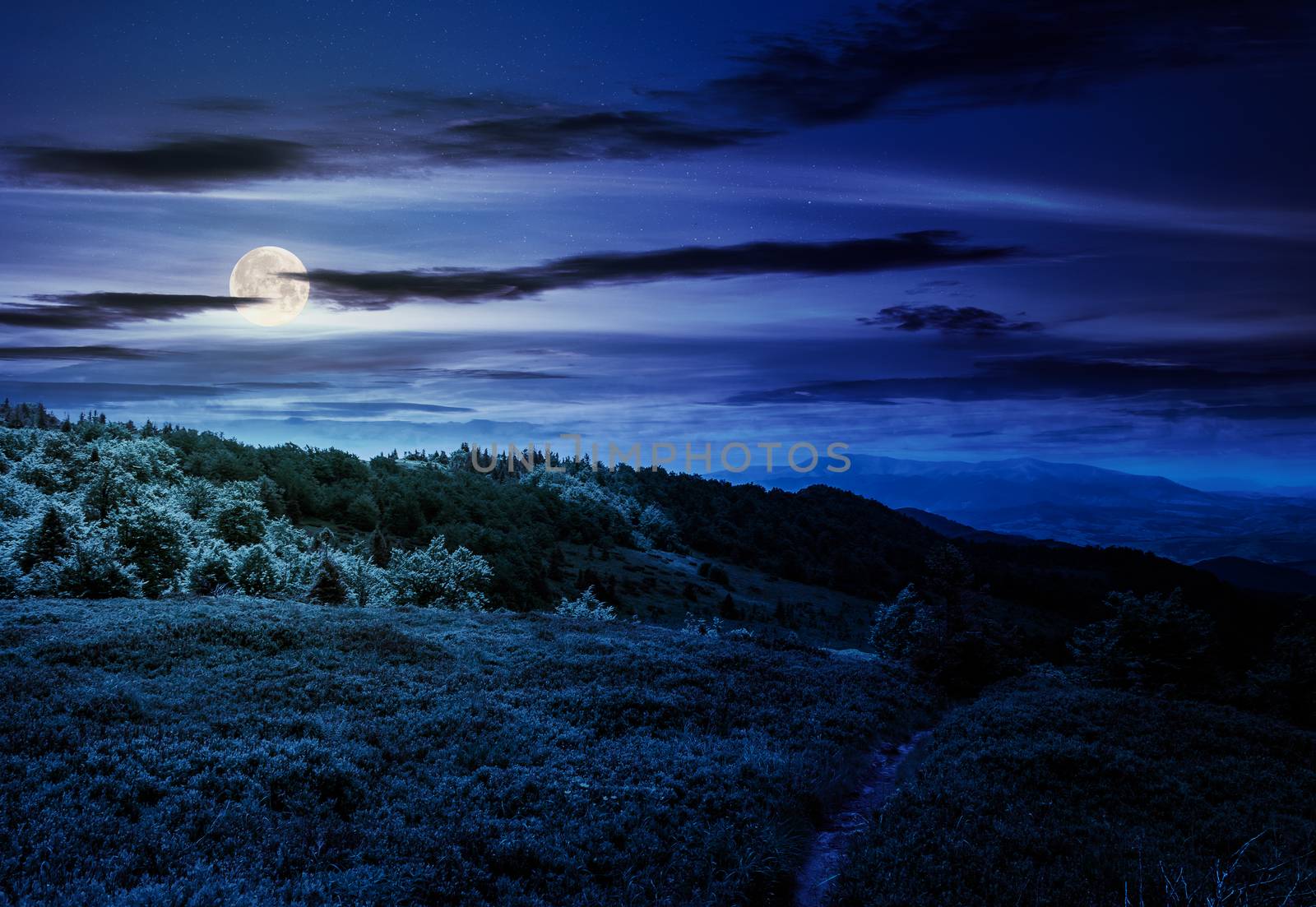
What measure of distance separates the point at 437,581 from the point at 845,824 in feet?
157

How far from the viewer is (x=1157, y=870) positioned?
12.8m

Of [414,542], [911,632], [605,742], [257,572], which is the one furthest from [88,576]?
[414,542]

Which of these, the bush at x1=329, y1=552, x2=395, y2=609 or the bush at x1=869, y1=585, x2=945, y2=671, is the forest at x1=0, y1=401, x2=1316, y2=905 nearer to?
the bush at x1=869, y1=585, x2=945, y2=671

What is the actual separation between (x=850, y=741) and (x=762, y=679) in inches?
257

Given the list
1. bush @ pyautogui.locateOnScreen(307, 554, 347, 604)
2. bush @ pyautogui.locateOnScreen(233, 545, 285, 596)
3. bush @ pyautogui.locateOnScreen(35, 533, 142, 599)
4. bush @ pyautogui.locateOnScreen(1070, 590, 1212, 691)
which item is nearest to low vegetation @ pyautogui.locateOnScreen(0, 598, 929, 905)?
bush @ pyautogui.locateOnScreen(35, 533, 142, 599)

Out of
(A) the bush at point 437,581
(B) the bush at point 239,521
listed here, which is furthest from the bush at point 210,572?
(B) the bush at point 239,521

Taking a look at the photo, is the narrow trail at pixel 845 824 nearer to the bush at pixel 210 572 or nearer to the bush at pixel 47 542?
the bush at pixel 210 572

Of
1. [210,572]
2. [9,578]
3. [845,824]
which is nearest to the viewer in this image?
[845,824]

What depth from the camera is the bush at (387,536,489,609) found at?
5762cm

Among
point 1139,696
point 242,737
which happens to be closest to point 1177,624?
point 1139,696

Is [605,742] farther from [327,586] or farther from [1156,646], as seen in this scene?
[1156,646]

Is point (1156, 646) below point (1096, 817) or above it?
below

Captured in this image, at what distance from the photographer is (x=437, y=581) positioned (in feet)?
190

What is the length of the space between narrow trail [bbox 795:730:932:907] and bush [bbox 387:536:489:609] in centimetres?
4107
